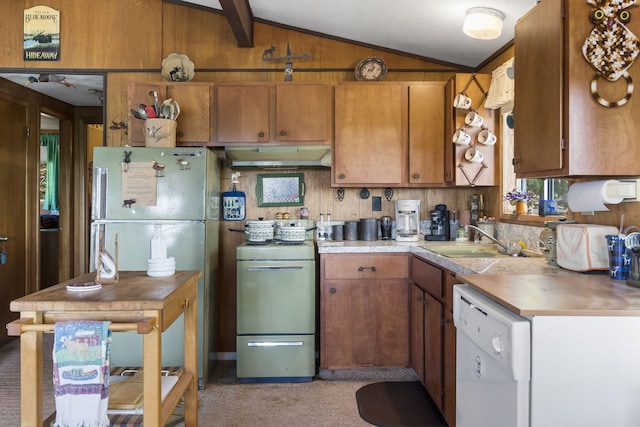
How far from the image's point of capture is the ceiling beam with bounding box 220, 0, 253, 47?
114 inches

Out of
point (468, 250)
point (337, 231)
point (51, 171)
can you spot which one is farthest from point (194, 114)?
point (51, 171)

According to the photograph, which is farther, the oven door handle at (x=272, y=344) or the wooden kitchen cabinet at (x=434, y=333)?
the oven door handle at (x=272, y=344)

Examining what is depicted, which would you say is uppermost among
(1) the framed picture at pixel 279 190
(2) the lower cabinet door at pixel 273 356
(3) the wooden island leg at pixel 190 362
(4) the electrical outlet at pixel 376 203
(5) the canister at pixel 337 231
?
(1) the framed picture at pixel 279 190

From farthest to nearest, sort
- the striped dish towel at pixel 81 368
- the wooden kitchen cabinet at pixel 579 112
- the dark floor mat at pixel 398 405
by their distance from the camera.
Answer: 1. the dark floor mat at pixel 398 405
2. the wooden kitchen cabinet at pixel 579 112
3. the striped dish towel at pixel 81 368

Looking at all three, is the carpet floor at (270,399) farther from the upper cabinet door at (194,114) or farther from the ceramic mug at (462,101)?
the ceramic mug at (462,101)

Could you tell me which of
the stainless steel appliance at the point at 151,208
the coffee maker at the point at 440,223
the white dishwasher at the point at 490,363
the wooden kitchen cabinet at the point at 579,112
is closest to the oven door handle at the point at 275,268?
the stainless steel appliance at the point at 151,208

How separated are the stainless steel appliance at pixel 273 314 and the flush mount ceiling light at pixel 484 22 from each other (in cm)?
174

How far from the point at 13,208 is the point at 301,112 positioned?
275 centimetres

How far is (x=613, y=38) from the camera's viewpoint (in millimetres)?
1669

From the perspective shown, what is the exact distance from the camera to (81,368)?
1.41 metres

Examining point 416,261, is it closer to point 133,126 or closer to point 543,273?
point 543,273

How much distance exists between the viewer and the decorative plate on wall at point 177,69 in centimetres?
332

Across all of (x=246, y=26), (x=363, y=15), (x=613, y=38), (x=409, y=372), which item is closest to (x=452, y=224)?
(x=409, y=372)

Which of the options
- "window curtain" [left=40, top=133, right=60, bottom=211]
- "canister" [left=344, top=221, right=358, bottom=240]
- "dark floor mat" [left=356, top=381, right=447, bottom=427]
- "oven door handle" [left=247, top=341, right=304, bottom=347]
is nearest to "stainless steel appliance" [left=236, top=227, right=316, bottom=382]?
"oven door handle" [left=247, top=341, right=304, bottom=347]
